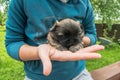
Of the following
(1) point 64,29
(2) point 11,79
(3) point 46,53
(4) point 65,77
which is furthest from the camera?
(2) point 11,79

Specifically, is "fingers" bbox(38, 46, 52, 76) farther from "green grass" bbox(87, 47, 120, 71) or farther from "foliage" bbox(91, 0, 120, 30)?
"foliage" bbox(91, 0, 120, 30)

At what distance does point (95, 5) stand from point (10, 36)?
415 cm

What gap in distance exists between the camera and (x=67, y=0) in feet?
6.54

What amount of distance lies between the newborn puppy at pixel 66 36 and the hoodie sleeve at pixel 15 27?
262 millimetres

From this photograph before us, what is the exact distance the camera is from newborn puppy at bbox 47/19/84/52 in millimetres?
1724

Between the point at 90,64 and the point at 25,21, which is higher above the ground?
the point at 25,21

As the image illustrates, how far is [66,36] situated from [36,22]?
0.28 metres

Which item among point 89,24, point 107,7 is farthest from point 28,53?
point 107,7

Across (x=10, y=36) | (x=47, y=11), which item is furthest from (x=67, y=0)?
(x=10, y=36)

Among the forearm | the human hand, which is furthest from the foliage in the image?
the human hand

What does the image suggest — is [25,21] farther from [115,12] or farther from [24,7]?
[115,12]

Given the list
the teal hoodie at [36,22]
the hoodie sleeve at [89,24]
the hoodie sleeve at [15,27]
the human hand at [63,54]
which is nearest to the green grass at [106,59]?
the hoodie sleeve at [89,24]

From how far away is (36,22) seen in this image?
76.0 inches

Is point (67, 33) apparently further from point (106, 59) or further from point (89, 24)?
point (106, 59)
